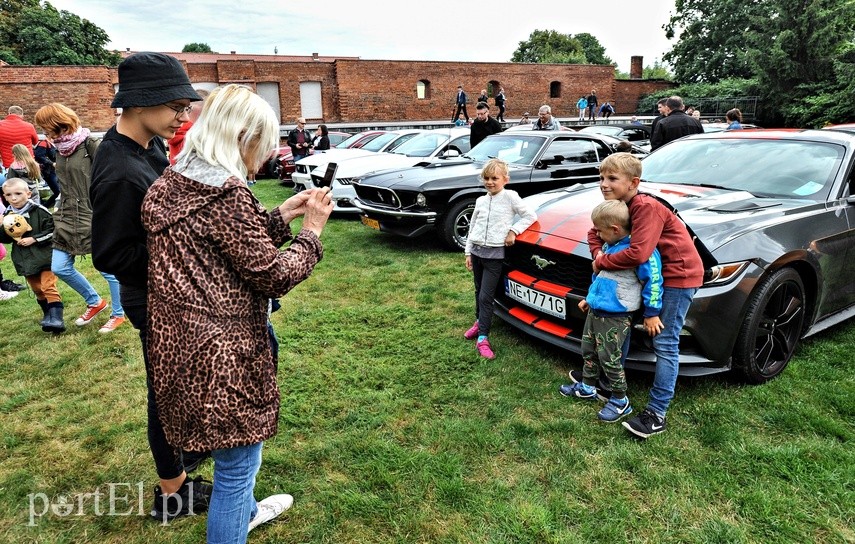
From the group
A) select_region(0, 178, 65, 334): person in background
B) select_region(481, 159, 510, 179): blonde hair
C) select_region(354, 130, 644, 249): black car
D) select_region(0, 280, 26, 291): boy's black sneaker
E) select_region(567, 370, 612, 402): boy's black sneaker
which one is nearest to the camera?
select_region(567, 370, 612, 402): boy's black sneaker

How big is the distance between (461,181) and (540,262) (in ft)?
10.6

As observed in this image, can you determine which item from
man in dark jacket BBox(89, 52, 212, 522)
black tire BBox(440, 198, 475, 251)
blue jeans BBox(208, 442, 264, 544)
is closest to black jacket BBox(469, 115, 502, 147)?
black tire BBox(440, 198, 475, 251)

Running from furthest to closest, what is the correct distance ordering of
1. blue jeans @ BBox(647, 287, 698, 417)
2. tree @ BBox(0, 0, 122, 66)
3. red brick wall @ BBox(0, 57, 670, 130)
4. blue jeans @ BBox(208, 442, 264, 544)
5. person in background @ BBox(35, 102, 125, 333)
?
1. tree @ BBox(0, 0, 122, 66)
2. red brick wall @ BBox(0, 57, 670, 130)
3. person in background @ BBox(35, 102, 125, 333)
4. blue jeans @ BBox(647, 287, 698, 417)
5. blue jeans @ BBox(208, 442, 264, 544)

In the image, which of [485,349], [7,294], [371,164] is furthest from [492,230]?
[371,164]

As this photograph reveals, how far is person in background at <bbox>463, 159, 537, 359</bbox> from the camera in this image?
373 cm

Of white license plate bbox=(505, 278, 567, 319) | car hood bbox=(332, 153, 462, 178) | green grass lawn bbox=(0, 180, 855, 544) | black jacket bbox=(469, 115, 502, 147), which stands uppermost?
black jacket bbox=(469, 115, 502, 147)

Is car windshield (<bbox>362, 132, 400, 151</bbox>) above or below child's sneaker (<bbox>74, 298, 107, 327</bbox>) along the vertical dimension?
above

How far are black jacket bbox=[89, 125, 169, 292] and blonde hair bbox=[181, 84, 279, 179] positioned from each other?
17.6 inches

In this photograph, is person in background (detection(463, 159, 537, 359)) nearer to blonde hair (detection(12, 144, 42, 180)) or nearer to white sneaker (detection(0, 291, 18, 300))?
white sneaker (detection(0, 291, 18, 300))

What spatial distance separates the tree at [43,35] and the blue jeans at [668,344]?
43.5 meters

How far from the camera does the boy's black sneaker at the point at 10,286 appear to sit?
591 cm

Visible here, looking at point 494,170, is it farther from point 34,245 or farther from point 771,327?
point 34,245

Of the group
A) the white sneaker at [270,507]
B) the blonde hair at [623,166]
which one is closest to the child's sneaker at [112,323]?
the white sneaker at [270,507]

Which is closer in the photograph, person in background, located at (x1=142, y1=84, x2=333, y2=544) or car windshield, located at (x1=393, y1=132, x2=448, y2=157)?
person in background, located at (x1=142, y1=84, x2=333, y2=544)
